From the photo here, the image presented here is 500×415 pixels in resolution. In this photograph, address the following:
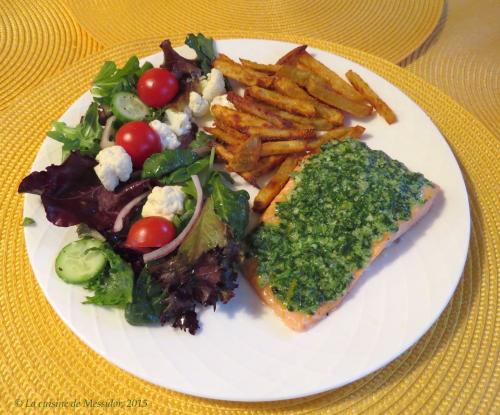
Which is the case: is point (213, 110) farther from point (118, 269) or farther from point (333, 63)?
point (118, 269)

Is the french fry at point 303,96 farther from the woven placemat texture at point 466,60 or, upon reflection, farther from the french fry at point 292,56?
the woven placemat texture at point 466,60

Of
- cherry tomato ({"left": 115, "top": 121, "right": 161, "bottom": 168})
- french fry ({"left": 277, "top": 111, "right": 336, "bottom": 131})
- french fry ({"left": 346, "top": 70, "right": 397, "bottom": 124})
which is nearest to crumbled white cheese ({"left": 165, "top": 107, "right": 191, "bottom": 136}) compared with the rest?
cherry tomato ({"left": 115, "top": 121, "right": 161, "bottom": 168})

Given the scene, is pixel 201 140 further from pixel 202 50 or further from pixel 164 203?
pixel 202 50

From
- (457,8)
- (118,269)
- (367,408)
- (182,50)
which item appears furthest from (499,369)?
(457,8)

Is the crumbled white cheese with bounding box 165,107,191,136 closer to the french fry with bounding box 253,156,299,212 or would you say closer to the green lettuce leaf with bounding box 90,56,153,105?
the green lettuce leaf with bounding box 90,56,153,105

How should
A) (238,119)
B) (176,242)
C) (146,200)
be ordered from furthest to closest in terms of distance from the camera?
1. (238,119)
2. (146,200)
3. (176,242)

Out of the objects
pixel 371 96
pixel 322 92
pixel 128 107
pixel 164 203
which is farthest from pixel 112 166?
pixel 371 96
